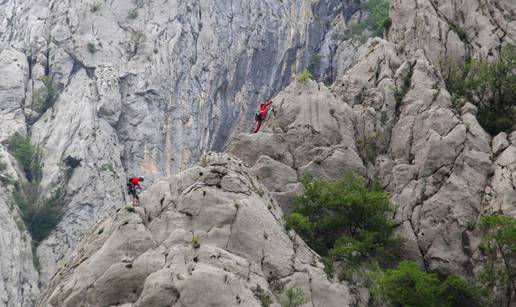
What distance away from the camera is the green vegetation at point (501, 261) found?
31562 mm

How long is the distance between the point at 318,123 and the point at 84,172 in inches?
1856

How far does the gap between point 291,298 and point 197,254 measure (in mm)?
4200

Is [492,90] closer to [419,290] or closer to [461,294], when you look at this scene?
[461,294]

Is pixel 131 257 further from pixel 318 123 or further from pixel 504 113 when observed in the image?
pixel 504 113

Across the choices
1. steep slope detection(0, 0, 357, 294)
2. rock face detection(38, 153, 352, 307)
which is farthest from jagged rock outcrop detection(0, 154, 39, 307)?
rock face detection(38, 153, 352, 307)

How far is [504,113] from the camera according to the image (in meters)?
42.1

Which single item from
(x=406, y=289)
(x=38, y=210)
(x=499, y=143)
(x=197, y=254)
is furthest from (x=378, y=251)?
(x=38, y=210)

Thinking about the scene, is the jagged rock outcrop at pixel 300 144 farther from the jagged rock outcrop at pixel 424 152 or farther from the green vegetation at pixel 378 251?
the green vegetation at pixel 378 251

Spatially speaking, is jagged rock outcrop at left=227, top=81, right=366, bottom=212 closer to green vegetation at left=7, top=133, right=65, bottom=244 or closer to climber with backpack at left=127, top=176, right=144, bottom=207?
climber with backpack at left=127, top=176, right=144, bottom=207

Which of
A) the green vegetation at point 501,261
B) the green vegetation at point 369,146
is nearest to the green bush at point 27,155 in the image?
the green vegetation at point 369,146

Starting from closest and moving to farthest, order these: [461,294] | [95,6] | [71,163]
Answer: [461,294] < [71,163] < [95,6]

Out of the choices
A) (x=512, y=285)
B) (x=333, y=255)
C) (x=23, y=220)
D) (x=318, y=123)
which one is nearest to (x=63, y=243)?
(x=23, y=220)

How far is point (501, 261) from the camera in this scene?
3269 centimetres

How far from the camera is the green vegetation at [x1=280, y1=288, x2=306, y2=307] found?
27.4m
